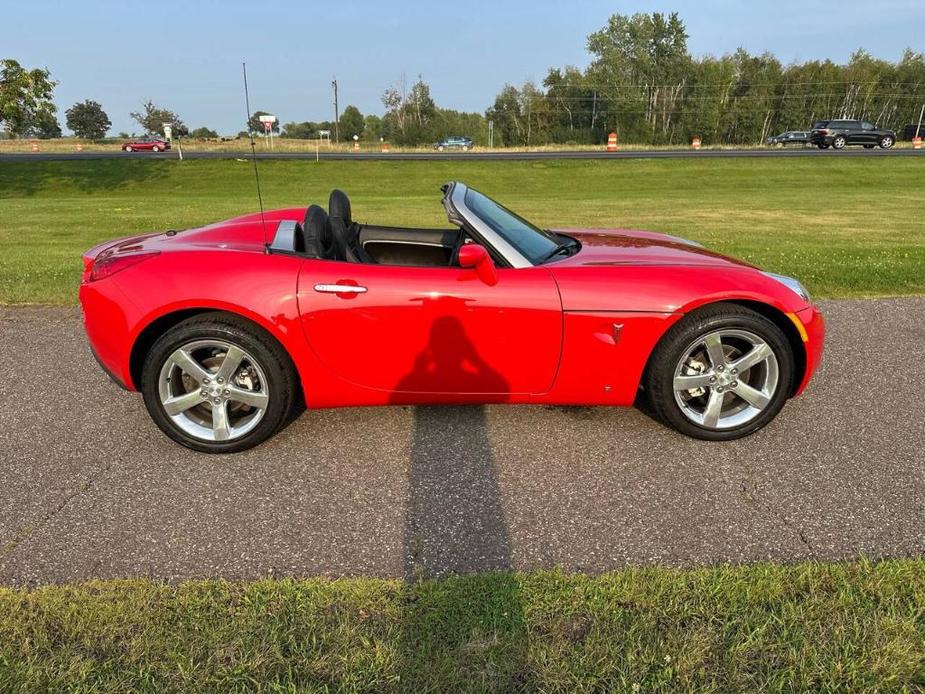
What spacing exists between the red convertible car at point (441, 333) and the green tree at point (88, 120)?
8589 cm

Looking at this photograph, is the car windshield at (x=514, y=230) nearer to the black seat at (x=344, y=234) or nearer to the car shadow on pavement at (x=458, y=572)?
the black seat at (x=344, y=234)

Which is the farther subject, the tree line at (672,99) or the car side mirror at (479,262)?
the tree line at (672,99)

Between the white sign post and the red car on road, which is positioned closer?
the white sign post

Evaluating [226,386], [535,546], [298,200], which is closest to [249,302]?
[226,386]

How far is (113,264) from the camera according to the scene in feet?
10.4

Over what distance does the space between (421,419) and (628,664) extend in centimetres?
196

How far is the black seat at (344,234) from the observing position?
3326mm

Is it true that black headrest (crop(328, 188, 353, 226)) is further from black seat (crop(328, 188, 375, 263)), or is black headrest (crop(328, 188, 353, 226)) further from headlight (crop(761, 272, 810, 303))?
headlight (crop(761, 272, 810, 303))

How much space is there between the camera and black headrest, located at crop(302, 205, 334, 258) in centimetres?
312

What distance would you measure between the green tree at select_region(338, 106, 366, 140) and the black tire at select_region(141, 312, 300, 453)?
86807 millimetres

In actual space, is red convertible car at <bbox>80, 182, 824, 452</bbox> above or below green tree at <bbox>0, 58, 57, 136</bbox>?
below

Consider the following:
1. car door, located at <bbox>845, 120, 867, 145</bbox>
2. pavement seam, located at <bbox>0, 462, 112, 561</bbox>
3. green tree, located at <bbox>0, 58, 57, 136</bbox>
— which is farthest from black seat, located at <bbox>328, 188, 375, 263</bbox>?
car door, located at <bbox>845, 120, 867, 145</bbox>

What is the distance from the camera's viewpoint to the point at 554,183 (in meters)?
24.6

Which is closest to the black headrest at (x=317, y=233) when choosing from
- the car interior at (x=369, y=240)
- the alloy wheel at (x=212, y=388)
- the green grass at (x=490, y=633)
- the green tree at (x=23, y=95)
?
the car interior at (x=369, y=240)
